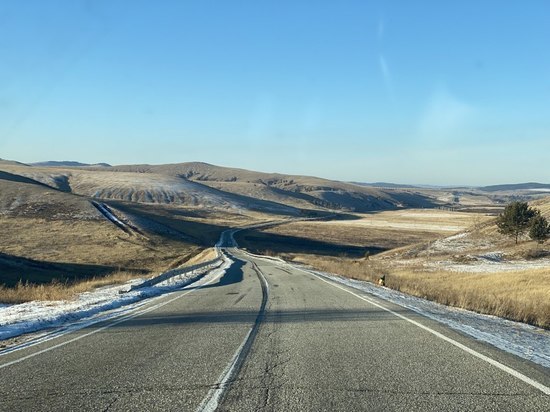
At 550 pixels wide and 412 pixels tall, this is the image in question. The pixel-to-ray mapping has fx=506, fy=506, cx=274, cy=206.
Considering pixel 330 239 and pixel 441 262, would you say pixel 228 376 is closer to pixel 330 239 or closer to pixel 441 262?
pixel 441 262

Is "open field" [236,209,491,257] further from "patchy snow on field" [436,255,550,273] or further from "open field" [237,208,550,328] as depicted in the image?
"patchy snow on field" [436,255,550,273]

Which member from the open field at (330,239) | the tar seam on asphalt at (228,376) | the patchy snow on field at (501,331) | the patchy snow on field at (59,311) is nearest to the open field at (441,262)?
the open field at (330,239)

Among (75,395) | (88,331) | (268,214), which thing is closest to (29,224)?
(88,331)

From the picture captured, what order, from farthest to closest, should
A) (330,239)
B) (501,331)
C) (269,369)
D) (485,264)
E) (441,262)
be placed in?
1. (330,239)
2. (441,262)
3. (485,264)
4. (501,331)
5. (269,369)

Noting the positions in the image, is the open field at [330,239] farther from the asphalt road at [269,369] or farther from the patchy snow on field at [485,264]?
the asphalt road at [269,369]

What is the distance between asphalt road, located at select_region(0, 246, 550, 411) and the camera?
19.4 ft

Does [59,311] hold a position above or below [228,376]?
below

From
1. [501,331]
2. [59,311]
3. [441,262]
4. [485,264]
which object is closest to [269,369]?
[501,331]

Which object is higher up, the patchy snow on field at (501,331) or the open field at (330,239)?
the patchy snow on field at (501,331)

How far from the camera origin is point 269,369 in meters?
7.44

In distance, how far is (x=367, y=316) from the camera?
1302 cm

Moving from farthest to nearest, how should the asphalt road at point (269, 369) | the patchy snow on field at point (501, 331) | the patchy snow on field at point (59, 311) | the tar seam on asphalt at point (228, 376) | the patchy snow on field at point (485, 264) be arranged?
the patchy snow on field at point (485, 264) < the patchy snow on field at point (59, 311) < the patchy snow on field at point (501, 331) < the asphalt road at point (269, 369) < the tar seam on asphalt at point (228, 376)

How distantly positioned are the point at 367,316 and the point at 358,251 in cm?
7015

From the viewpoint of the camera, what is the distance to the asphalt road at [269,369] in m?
5.92
